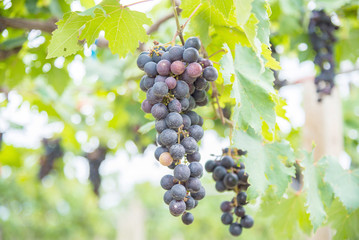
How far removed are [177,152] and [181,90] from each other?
0.21 metres

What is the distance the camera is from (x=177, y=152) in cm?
104

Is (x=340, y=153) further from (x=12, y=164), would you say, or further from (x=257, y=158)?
(x=12, y=164)

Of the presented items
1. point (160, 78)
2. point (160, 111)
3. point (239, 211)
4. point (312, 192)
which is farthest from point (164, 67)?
point (312, 192)

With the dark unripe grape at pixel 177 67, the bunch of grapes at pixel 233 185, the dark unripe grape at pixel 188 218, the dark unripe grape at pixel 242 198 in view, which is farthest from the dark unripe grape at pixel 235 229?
the dark unripe grape at pixel 177 67

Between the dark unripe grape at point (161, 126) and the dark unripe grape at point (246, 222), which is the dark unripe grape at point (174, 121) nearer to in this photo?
the dark unripe grape at point (161, 126)

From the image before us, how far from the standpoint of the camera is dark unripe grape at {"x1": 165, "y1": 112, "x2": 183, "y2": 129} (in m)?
1.06

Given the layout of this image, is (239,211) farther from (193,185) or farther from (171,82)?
(171,82)

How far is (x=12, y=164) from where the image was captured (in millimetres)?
3986

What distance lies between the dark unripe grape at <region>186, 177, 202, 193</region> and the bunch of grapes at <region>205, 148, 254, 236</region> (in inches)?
15.7

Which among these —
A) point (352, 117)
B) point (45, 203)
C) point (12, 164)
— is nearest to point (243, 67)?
point (352, 117)

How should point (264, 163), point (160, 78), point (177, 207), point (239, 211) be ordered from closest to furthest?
point (177, 207) → point (160, 78) → point (264, 163) → point (239, 211)

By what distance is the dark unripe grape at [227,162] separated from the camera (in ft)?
4.84

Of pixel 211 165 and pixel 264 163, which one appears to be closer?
pixel 264 163

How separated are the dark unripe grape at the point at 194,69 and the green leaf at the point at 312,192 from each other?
28.3 inches
